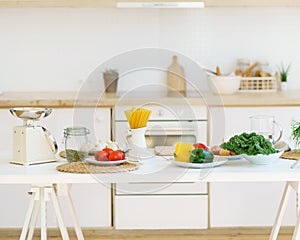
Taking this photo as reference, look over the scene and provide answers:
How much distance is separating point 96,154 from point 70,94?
1880 millimetres

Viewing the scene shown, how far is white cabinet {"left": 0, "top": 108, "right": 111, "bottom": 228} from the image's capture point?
4.49 metres

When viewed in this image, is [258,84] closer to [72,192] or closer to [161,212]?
[161,212]

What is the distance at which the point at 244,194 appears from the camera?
455 cm

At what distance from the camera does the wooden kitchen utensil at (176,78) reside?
4926mm

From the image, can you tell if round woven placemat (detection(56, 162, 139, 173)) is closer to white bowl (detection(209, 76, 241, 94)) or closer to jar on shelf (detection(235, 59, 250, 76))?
white bowl (detection(209, 76, 241, 94))

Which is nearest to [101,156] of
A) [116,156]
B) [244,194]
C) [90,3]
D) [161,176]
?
[116,156]

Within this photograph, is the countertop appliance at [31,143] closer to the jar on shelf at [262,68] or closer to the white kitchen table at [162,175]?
the white kitchen table at [162,175]

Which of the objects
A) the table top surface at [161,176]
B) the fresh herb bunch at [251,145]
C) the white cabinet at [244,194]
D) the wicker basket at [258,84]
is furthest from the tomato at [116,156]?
the wicker basket at [258,84]

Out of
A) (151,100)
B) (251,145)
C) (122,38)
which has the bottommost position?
(251,145)

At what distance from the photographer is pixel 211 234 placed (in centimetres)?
456

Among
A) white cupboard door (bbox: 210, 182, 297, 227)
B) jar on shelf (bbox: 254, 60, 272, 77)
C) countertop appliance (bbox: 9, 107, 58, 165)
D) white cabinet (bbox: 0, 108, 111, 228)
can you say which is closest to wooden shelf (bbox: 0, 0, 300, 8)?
jar on shelf (bbox: 254, 60, 272, 77)

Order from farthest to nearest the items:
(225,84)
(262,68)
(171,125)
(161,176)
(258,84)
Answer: (262,68) → (258,84) → (225,84) → (171,125) → (161,176)

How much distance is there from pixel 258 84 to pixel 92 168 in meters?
2.32

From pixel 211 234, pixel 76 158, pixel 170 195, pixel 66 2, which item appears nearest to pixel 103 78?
pixel 66 2
